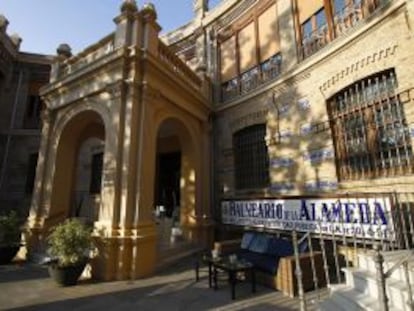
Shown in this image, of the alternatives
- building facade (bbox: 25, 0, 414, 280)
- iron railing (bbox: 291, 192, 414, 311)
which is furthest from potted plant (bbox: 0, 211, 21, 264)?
iron railing (bbox: 291, 192, 414, 311)

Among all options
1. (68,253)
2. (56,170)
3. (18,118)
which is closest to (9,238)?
(56,170)

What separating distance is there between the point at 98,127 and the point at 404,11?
9.82 m

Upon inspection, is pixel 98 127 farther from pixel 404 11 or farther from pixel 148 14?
pixel 404 11

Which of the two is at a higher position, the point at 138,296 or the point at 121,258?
the point at 121,258

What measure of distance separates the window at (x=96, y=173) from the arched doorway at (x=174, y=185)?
3372mm

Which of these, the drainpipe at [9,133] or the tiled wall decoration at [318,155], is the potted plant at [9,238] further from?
the tiled wall decoration at [318,155]

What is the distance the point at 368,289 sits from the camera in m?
4.03

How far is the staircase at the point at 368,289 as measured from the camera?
11.2 feet

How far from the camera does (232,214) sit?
9453mm

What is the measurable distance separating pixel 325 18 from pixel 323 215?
5.69 m

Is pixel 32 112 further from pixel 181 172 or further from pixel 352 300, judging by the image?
pixel 352 300

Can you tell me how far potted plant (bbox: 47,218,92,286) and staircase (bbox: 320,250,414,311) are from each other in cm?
505

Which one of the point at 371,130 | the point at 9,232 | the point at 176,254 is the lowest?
the point at 176,254

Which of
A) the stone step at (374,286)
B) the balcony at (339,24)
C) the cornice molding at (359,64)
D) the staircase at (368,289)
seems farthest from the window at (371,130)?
the stone step at (374,286)
